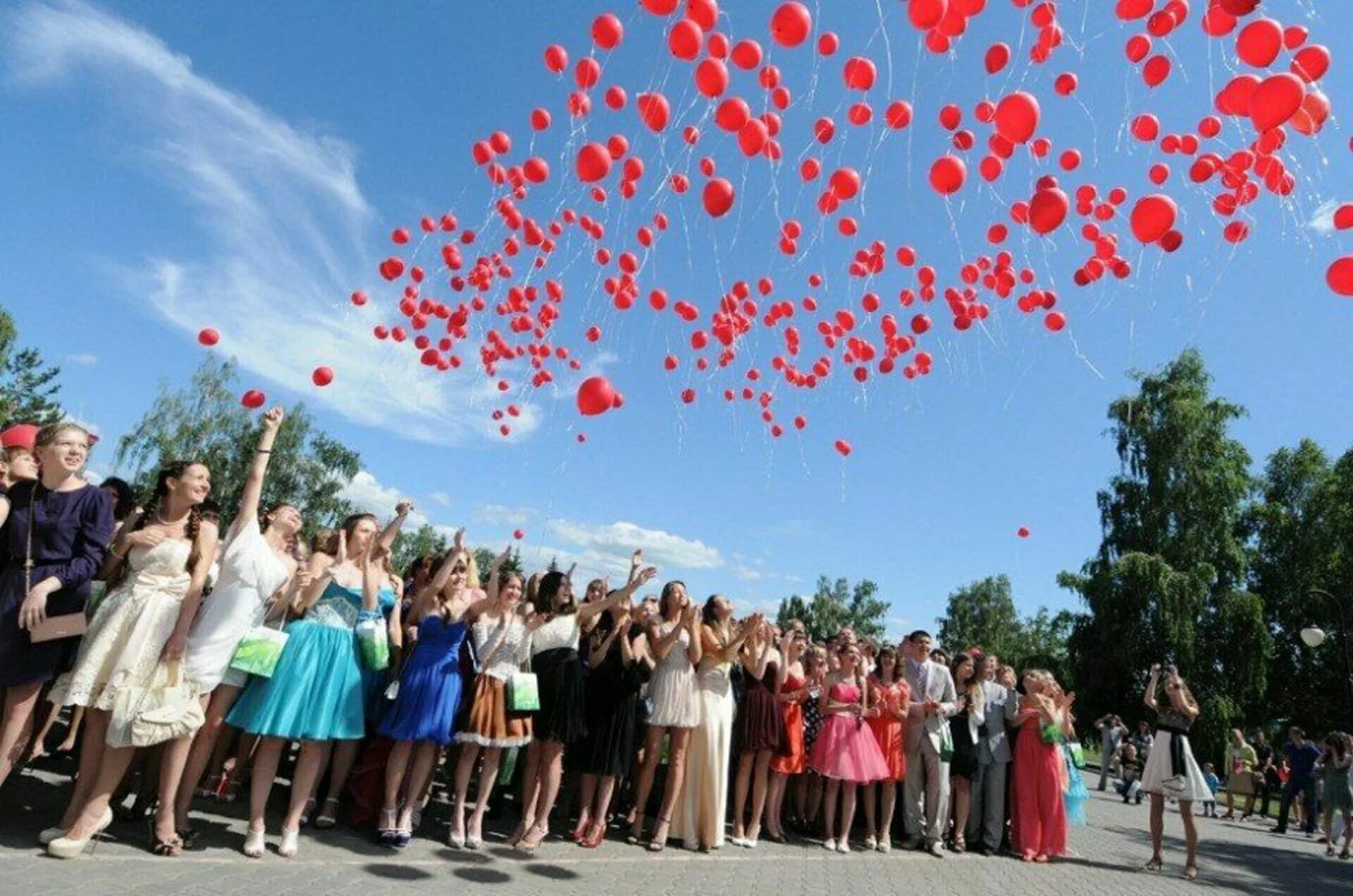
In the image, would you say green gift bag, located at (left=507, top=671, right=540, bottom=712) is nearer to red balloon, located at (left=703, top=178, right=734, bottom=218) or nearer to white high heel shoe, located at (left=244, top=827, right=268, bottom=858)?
white high heel shoe, located at (left=244, top=827, right=268, bottom=858)

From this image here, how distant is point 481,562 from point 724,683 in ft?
290

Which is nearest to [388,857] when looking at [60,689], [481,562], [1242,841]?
[60,689]

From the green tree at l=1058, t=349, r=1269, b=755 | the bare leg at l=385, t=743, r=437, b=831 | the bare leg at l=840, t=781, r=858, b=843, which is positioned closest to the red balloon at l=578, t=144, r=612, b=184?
the bare leg at l=385, t=743, r=437, b=831

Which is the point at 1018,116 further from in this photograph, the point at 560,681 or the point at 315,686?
the point at 315,686

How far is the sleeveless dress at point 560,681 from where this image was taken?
17.3ft

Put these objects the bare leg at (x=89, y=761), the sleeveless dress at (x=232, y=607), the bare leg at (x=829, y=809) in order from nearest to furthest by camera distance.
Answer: the bare leg at (x=89, y=761)
the sleeveless dress at (x=232, y=607)
the bare leg at (x=829, y=809)

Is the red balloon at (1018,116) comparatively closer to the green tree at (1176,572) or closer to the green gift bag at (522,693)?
the green gift bag at (522,693)

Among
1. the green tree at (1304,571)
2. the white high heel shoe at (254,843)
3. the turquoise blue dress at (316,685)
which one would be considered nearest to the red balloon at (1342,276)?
the turquoise blue dress at (316,685)

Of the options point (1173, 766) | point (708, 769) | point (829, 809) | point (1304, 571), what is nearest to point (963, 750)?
point (829, 809)

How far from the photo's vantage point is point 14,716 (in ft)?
12.0

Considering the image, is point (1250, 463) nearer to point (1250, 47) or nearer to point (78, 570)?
point (1250, 47)

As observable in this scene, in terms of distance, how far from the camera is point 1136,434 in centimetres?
2620

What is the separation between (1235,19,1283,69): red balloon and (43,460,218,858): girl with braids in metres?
5.54

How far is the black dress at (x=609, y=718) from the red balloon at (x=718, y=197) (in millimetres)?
3249
